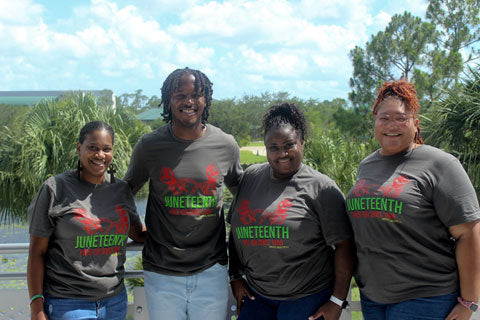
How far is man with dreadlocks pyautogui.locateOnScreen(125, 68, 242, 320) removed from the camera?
2766mm

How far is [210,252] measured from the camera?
2809mm

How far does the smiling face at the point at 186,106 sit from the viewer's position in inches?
112

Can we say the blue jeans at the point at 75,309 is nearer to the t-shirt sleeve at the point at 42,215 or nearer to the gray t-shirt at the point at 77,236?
the gray t-shirt at the point at 77,236

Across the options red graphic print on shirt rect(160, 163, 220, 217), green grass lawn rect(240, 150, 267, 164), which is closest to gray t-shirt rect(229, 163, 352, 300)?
red graphic print on shirt rect(160, 163, 220, 217)

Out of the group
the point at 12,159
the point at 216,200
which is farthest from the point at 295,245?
the point at 12,159

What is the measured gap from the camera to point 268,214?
257 cm

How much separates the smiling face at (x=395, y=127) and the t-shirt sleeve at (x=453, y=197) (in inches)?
10.4

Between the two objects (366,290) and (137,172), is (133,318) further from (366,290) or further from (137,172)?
(366,290)

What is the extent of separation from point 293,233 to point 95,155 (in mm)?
1267

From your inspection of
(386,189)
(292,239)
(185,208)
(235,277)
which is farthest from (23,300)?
(386,189)

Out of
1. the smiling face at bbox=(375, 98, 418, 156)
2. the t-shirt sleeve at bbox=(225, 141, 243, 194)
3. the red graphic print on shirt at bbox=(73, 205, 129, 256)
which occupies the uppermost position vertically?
the smiling face at bbox=(375, 98, 418, 156)

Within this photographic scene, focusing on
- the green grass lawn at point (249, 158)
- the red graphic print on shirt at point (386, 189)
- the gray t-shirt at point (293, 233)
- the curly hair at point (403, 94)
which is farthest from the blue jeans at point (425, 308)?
the green grass lawn at point (249, 158)

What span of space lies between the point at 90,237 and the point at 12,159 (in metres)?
10.9

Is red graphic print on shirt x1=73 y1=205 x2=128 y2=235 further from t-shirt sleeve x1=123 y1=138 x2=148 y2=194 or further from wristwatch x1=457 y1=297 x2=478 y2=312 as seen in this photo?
wristwatch x1=457 y1=297 x2=478 y2=312
